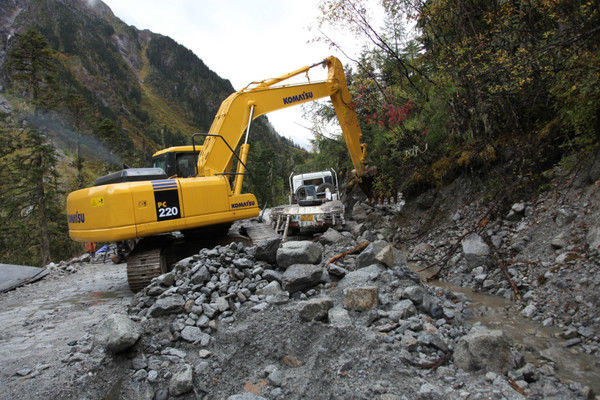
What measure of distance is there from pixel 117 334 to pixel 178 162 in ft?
19.4

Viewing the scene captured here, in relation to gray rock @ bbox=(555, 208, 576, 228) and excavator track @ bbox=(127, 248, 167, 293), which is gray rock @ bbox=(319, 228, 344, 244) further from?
gray rock @ bbox=(555, 208, 576, 228)

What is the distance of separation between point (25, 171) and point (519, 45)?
67.4 feet

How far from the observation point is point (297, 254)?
4883 millimetres

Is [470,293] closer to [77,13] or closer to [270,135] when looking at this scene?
[270,135]

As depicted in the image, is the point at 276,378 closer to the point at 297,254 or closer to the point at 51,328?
the point at 297,254

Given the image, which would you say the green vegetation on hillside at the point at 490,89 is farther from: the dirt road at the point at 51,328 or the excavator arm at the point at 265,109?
the dirt road at the point at 51,328

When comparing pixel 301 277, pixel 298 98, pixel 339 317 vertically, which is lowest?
pixel 339 317

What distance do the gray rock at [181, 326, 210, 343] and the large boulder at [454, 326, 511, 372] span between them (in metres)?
2.41

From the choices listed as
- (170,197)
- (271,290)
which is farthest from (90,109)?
(271,290)

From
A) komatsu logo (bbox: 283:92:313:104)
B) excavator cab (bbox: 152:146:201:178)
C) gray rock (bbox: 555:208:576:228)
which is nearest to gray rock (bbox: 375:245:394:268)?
gray rock (bbox: 555:208:576:228)

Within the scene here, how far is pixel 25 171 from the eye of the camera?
1705 centimetres

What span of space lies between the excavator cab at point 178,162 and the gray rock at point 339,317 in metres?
5.85

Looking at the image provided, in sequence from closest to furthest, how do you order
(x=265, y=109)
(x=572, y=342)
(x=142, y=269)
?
1. (x=572, y=342)
2. (x=142, y=269)
3. (x=265, y=109)

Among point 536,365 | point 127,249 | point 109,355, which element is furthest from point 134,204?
point 536,365
